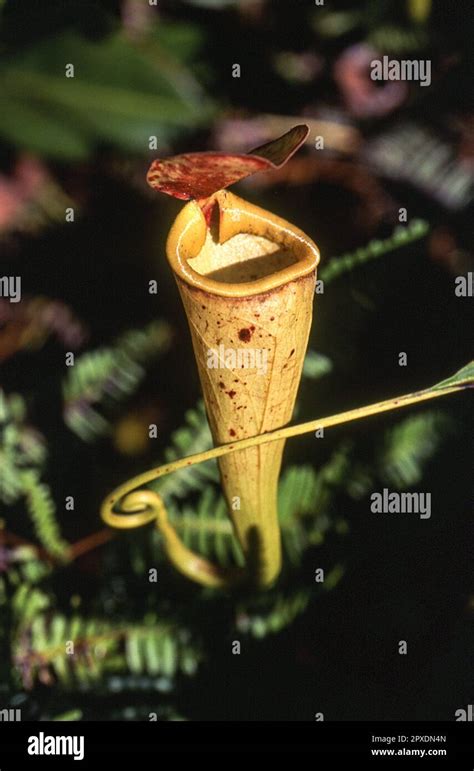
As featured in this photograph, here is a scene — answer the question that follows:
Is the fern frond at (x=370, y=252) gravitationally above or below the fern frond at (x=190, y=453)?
above

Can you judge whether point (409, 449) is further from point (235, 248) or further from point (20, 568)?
point (20, 568)

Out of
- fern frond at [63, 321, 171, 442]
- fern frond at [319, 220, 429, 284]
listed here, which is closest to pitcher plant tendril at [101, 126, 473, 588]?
fern frond at [319, 220, 429, 284]

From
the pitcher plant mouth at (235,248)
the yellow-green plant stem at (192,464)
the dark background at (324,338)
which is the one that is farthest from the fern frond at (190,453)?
the pitcher plant mouth at (235,248)

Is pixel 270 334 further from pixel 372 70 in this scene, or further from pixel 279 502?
pixel 372 70

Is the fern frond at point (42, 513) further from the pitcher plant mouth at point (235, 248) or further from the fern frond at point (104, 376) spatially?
the pitcher plant mouth at point (235, 248)

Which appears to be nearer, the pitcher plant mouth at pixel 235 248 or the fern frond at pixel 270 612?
the pitcher plant mouth at pixel 235 248

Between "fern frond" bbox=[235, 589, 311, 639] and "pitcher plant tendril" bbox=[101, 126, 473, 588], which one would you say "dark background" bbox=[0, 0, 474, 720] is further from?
"pitcher plant tendril" bbox=[101, 126, 473, 588]

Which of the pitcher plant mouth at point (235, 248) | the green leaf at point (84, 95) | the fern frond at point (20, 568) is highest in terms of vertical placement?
the green leaf at point (84, 95)

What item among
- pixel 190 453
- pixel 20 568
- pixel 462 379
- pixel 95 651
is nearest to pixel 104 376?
pixel 190 453

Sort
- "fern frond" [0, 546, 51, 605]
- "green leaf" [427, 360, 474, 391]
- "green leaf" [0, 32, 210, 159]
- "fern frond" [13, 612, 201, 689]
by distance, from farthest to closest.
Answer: "fern frond" [0, 546, 51, 605], "fern frond" [13, 612, 201, 689], "green leaf" [0, 32, 210, 159], "green leaf" [427, 360, 474, 391]
